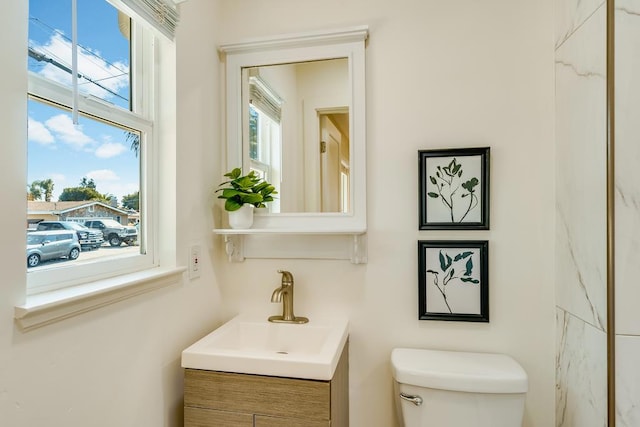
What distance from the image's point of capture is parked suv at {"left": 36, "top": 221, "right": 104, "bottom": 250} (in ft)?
2.95

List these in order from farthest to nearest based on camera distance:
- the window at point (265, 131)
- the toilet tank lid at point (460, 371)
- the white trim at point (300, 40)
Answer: the window at point (265, 131)
the white trim at point (300, 40)
the toilet tank lid at point (460, 371)

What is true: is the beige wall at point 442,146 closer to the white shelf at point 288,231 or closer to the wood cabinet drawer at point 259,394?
the white shelf at point 288,231

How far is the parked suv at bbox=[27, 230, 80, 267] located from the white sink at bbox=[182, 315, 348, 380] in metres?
0.49

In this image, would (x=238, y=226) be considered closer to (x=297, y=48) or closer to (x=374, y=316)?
(x=374, y=316)

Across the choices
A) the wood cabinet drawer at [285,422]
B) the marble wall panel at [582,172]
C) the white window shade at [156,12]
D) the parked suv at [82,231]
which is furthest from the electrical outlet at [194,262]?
the marble wall panel at [582,172]

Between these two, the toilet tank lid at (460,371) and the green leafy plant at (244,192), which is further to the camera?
the green leafy plant at (244,192)

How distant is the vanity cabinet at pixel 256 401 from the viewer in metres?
1.10

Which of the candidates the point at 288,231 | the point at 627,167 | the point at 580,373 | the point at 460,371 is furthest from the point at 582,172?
the point at 288,231

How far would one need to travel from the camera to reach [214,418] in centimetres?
→ 116

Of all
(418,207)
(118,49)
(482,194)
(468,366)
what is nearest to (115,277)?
A: (118,49)

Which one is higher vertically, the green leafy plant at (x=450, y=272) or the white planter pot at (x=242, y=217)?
the white planter pot at (x=242, y=217)

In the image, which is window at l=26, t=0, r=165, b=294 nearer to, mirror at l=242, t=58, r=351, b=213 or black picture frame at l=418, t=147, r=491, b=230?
mirror at l=242, t=58, r=351, b=213

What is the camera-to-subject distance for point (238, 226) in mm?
1523

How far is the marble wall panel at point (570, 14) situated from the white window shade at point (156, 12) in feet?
4.63
